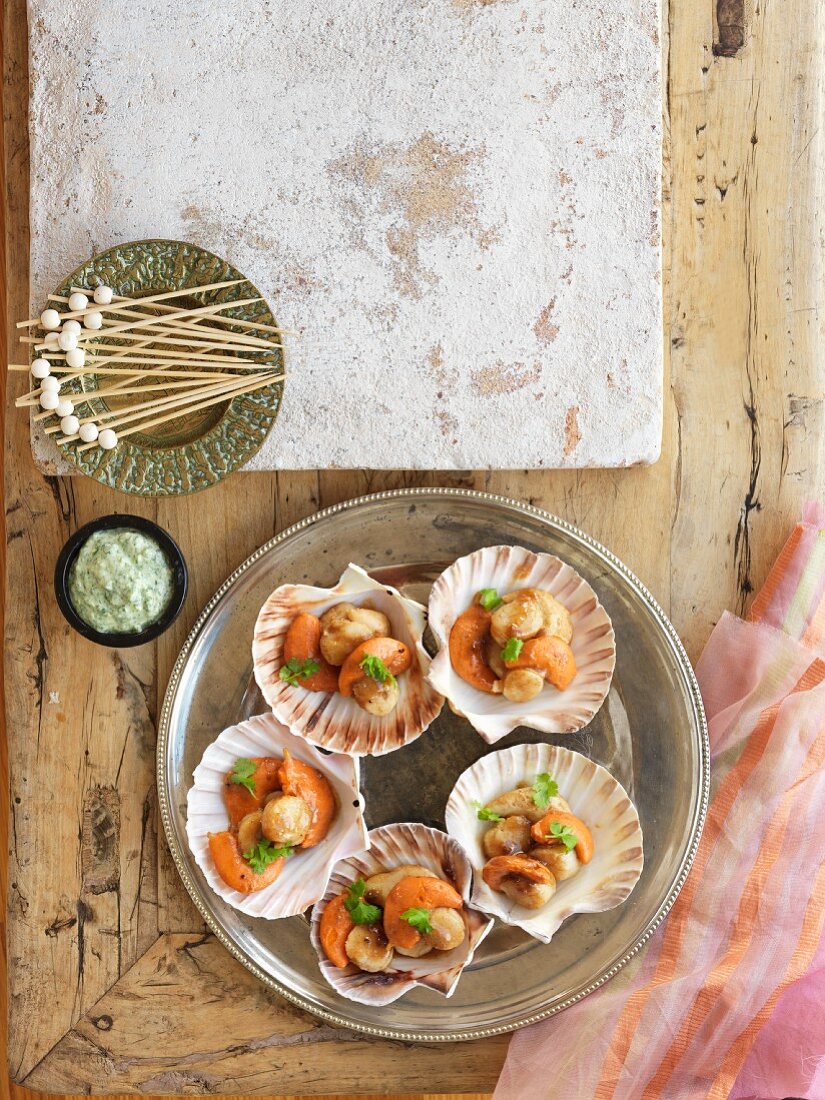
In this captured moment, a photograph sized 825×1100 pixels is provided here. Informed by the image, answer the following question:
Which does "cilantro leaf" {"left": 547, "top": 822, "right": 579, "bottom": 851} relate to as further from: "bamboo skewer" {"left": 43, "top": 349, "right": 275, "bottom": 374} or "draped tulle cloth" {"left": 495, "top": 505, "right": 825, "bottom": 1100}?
"bamboo skewer" {"left": 43, "top": 349, "right": 275, "bottom": 374}

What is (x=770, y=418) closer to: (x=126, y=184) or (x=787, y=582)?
(x=787, y=582)

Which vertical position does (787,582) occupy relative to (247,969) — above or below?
above

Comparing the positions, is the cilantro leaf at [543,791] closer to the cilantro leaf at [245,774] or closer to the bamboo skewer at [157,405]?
the cilantro leaf at [245,774]

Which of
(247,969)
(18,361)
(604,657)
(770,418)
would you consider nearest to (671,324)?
(770,418)

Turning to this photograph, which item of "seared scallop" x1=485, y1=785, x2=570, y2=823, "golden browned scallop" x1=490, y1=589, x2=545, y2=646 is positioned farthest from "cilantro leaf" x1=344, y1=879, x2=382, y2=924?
"golden browned scallop" x1=490, y1=589, x2=545, y2=646

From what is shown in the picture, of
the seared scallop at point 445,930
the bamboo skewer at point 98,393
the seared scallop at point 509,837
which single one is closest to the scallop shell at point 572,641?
the seared scallop at point 509,837
